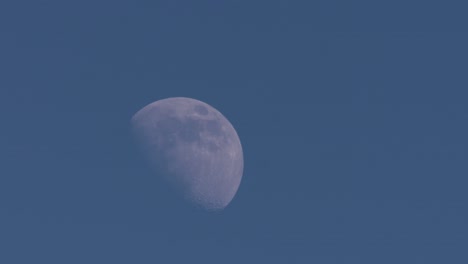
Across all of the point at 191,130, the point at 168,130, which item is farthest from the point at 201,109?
the point at 168,130

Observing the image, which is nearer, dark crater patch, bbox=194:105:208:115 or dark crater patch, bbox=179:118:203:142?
dark crater patch, bbox=179:118:203:142

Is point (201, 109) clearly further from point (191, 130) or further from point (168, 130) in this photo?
point (168, 130)

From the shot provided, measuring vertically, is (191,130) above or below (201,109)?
below

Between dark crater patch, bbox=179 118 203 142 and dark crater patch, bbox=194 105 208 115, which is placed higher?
dark crater patch, bbox=194 105 208 115

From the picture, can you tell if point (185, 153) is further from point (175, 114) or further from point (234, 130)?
point (234, 130)

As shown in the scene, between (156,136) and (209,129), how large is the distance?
526 cm

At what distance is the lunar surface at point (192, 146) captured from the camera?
71938mm

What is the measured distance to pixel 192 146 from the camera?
72438 mm

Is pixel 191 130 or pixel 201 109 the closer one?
pixel 191 130

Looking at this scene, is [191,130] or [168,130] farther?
[191,130]

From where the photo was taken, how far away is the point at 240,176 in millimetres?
81125

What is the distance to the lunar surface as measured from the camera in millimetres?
71938

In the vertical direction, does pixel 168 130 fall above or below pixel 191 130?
below

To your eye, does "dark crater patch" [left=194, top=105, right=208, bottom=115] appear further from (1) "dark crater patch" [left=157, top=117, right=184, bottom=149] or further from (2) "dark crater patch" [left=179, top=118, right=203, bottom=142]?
(1) "dark crater patch" [left=157, top=117, right=184, bottom=149]
